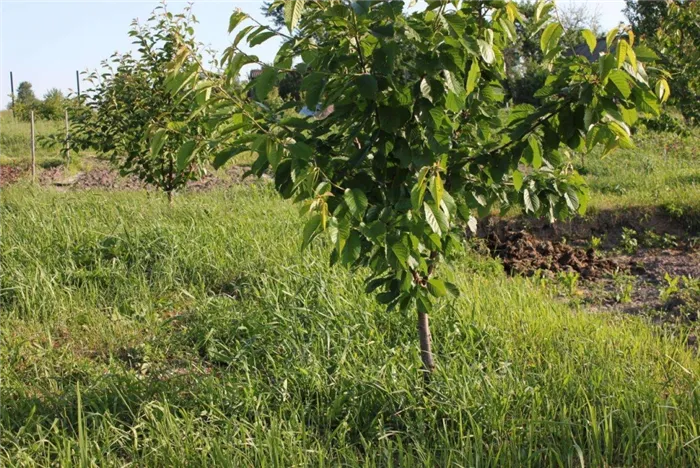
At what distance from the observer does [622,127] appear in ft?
7.44

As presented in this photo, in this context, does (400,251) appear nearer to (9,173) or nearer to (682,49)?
(682,49)

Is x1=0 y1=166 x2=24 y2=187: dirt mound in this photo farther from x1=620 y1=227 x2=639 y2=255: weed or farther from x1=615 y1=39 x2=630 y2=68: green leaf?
x1=615 y1=39 x2=630 y2=68: green leaf

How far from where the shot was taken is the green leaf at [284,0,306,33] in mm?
2064

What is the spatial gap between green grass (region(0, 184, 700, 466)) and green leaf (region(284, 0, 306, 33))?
163 cm

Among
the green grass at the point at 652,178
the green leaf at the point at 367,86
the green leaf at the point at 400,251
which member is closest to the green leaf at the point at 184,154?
the green leaf at the point at 367,86

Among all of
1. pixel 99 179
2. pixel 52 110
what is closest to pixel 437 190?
pixel 99 179

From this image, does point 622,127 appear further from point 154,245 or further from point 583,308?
point 154,245

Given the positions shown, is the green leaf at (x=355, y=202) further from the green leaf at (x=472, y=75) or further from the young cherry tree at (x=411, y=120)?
the green leaf at (x=472, y=75)

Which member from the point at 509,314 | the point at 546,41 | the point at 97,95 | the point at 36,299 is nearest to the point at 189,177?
the point at 97,95

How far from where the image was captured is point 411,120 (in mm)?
2754

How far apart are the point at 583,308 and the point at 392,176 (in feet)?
9.11

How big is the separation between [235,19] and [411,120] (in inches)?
31.4

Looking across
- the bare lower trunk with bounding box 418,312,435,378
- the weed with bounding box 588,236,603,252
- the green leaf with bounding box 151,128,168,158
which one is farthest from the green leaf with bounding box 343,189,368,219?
the weed with bounding box 588,236,603,252

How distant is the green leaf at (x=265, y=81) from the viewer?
7.96ft
